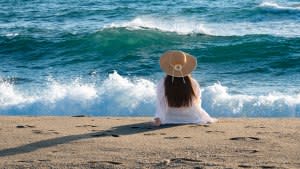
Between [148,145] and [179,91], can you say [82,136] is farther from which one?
[179,91]

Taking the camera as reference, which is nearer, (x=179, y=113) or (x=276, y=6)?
(x=179, y=113)

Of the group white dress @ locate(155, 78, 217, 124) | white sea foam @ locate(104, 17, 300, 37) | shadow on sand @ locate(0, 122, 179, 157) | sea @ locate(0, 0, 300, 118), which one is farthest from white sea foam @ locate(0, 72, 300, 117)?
white sea foam @ locate(104, 17, 300, 37)

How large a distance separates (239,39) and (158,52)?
207cm

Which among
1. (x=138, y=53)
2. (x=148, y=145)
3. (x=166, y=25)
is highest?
(x=166, y=25)

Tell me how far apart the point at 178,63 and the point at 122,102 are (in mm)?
3209

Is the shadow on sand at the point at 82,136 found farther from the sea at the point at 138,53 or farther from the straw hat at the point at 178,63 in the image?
the sea at the point at 138,53

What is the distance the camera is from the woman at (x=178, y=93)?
7.73 meters

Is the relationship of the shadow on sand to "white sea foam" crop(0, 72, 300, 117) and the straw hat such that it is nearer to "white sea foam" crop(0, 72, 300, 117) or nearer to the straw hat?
the straw hat

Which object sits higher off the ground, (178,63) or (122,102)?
(122,102)

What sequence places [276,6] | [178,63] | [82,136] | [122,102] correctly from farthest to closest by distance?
[276,6], [122,102], [178,63], [82,136]

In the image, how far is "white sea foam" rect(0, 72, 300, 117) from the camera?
34.1ft

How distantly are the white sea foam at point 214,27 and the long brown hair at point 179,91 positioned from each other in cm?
1009

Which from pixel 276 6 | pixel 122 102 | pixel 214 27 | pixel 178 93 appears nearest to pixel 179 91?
pixel 178 93

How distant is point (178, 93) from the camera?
25.6ft
